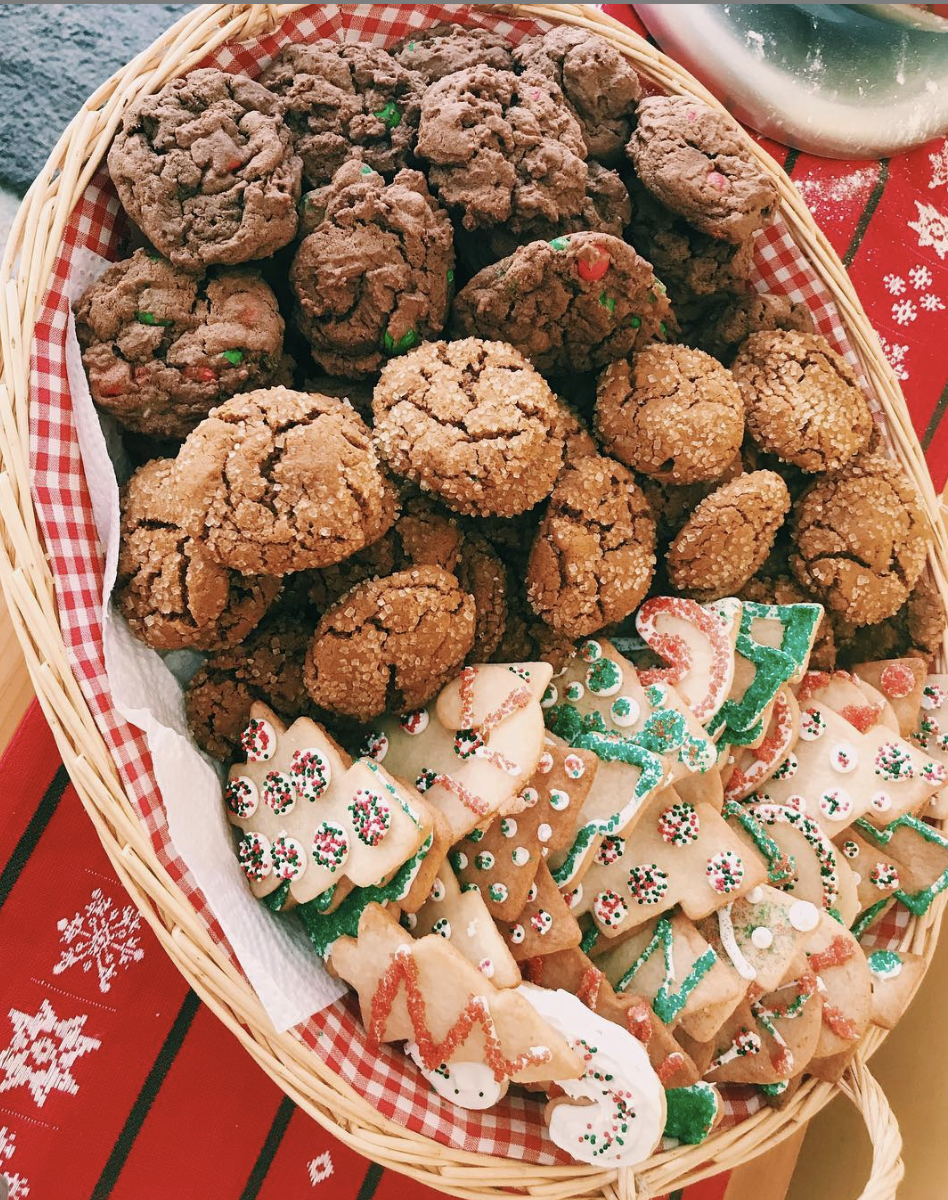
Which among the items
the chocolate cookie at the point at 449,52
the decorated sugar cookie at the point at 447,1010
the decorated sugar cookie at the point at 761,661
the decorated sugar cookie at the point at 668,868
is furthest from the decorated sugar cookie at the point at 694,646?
Answer: the chocolate cookie at the point at 449,52

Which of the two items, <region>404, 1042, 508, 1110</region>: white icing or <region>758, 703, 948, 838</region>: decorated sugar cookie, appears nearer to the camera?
<region>404, 1042, 508, 1110</region>: white icing

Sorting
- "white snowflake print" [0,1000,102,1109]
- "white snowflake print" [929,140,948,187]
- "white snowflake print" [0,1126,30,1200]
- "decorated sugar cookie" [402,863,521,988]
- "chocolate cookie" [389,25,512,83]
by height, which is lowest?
"white snowflake print" [0,1126,30,1200]

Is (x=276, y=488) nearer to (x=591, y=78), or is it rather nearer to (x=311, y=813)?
(x=311, y=813)

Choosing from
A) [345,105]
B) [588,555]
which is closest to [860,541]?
[588,555]

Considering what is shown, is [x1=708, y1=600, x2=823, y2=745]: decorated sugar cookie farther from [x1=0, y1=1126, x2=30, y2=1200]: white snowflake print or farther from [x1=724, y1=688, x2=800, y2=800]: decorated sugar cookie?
[x1=0, y1=1126, x2=30, y2=1200]: white snowflake print

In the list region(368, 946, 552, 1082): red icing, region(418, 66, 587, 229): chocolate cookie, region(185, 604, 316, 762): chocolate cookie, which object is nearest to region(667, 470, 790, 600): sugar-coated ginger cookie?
region(418, 66, 587, 229): chocolate cookie
